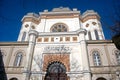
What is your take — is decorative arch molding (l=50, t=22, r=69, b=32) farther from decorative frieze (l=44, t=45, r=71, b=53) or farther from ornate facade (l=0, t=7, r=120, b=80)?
decorative frieze (l=44, t=45, r=71, b=53)

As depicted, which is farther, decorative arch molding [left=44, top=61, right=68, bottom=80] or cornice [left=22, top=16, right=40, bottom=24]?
cornice [left=22, top=16, right=40, bottom=24]

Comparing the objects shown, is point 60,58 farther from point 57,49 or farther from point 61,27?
point 61,27

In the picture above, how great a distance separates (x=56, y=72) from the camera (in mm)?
16531

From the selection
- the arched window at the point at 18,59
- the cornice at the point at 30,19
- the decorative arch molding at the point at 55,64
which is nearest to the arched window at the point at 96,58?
the decorative arch molding at the point at 55,64

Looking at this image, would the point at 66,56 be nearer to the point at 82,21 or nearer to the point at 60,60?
the point at 60,60

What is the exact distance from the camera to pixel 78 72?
51.5ft

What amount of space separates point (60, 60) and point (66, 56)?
0.95 metres

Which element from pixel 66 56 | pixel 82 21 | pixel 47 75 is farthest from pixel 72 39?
pixel 82 21

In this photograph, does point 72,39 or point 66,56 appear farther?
point 72,39

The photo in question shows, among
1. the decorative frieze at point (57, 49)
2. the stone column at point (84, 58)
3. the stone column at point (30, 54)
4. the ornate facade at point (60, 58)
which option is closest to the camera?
the stone column at point (84, 58)

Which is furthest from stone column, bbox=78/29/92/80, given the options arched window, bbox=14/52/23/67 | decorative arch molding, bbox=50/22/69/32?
arched window, bbox=14/52/23/67

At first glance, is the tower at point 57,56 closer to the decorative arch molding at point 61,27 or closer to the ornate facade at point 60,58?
the ornate facade at point 60,58

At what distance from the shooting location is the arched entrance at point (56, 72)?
1610 cm

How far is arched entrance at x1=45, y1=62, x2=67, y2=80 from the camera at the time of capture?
1610cm
